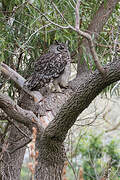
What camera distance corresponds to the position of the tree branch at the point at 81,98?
185 centimetres

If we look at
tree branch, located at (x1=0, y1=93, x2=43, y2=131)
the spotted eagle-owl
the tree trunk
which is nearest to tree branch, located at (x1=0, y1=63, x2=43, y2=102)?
the spotted eagle-owl

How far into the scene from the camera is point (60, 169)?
2.45 meters

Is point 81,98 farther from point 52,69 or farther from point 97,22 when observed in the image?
point 97,22

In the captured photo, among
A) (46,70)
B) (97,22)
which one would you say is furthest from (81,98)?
(97,22)

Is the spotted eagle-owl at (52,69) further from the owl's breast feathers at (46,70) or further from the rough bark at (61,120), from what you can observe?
the rough bark at (61,120)

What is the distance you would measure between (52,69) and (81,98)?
3.61ft

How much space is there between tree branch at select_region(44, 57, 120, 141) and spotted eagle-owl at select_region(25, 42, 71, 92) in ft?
2.37

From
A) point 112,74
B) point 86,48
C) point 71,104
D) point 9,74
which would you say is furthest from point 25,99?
point 112,74

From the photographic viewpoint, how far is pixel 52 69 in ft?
10.0

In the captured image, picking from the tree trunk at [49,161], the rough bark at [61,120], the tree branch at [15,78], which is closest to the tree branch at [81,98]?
the rough bark at [61,120]

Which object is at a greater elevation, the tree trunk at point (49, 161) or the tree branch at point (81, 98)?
the tree branch at point (81, 98)

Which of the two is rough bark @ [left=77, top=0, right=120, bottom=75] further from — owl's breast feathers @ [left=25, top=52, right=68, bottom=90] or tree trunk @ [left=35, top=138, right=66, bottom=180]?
tree trunk @ [left=35, top=138, right=66, bottom=180]

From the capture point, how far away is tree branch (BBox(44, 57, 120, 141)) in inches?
72.9

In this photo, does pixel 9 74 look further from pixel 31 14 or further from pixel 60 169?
pixel 60 169
